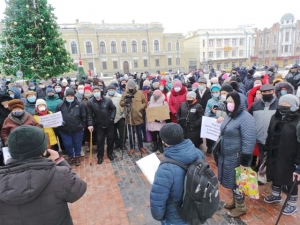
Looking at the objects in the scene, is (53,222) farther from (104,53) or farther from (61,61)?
(104,53)

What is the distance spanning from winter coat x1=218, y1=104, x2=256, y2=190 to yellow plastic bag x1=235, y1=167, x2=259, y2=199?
0.33ft

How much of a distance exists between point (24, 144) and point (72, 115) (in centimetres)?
346

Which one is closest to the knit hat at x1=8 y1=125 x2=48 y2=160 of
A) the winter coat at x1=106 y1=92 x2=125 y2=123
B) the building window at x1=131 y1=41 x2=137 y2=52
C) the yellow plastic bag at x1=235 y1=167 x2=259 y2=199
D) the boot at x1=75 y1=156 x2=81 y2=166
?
the yellow plastic bag at x1=235 y1=167 x2=259 y2=199

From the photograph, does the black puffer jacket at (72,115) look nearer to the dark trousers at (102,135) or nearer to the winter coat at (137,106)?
the dark trousers at (102,135)

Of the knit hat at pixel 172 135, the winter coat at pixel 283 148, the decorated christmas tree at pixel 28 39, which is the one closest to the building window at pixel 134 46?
the decorated christmas tree at pixel 28 39

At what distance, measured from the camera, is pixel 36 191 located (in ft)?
4.88

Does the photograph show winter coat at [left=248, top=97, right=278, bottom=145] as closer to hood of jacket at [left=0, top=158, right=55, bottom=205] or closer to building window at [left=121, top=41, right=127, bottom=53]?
hood of jacket at [left=0, top=158, right=55, bottom=205]

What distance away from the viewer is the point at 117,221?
3225mm

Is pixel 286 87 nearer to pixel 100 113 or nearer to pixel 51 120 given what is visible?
pixel 100 113

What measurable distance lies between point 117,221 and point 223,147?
200 cm

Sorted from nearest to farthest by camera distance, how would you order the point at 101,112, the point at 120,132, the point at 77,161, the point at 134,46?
the point at 101,112, the point at 77,161, the point at 120,132, the point at 134,46

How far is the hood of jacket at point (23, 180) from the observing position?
1442 mm

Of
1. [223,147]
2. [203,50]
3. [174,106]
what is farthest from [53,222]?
[203,50]

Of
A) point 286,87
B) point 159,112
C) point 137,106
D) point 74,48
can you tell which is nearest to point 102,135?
point 137,106
